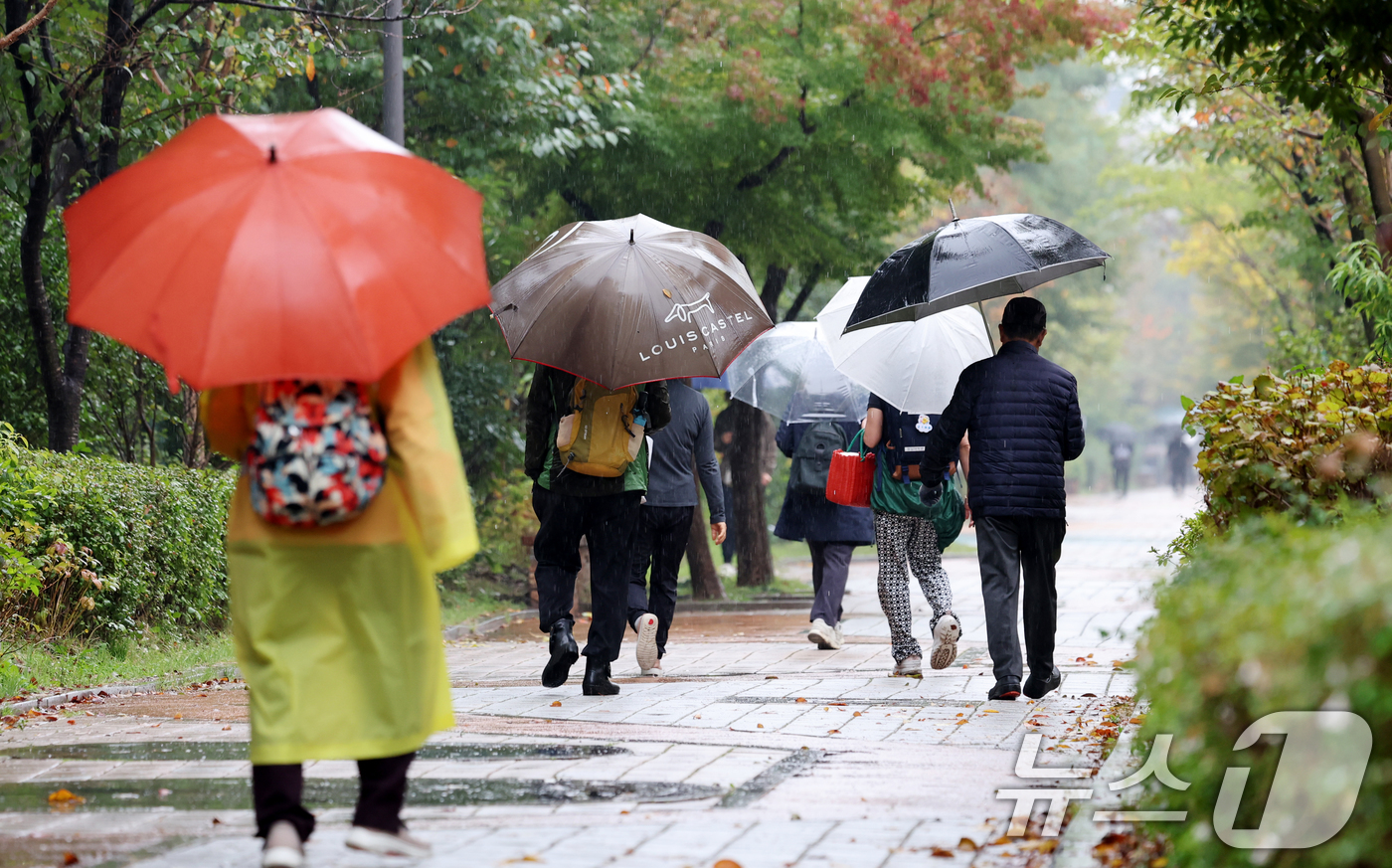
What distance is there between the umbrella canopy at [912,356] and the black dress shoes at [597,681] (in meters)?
2.39

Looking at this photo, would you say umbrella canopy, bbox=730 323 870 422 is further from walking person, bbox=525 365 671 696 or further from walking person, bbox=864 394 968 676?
walking person, bbox=525 365 671 696

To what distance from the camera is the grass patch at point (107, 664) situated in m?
8.37

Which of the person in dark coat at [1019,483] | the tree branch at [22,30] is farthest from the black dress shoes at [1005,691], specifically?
the tree branch at [22,30]

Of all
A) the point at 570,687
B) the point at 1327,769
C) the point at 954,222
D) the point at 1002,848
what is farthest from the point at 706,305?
the point at 1327,769

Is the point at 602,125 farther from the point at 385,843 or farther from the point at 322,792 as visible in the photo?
the point at 385,843

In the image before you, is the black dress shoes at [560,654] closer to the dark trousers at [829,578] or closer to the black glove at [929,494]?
the black glove at [929,494]

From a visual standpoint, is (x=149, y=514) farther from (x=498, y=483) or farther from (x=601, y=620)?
(x=498, y=483)

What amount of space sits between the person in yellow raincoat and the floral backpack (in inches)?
3.6

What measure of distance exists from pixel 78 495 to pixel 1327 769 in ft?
27.5

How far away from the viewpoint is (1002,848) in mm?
4484

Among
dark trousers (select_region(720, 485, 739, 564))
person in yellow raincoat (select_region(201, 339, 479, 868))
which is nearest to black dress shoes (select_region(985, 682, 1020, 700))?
person in yellow raincoat (select_region(201, 339, 479, 868))

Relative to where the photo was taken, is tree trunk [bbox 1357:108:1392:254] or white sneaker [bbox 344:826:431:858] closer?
white sneaker [bbox 344:826:431:858]

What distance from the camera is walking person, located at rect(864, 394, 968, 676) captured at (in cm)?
906

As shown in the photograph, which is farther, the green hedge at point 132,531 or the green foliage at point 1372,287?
the green foliage at point 1372,287
